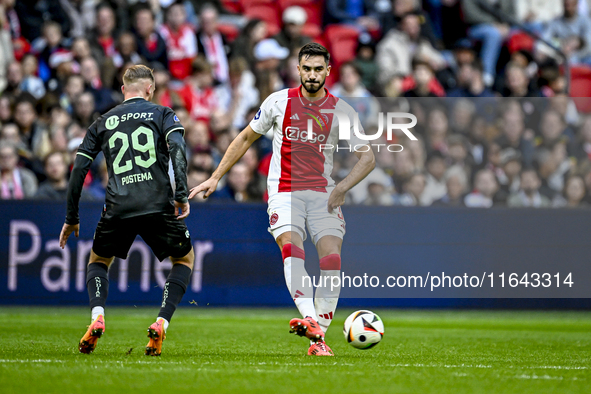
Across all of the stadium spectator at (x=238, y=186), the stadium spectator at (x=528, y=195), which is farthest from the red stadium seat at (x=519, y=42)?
the stadium spectator at (x=238, y=186)

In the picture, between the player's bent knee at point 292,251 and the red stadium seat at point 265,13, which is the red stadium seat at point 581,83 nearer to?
the red stadium seat at point 265,13

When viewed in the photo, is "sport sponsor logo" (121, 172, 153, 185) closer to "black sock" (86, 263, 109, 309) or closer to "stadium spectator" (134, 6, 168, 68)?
"black sock" (86, 263, 109, 309)

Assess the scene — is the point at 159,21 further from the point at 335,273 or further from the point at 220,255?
the point at 335,273

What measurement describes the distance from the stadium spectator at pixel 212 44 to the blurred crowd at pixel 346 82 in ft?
0.08

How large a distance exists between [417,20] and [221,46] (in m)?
3.37

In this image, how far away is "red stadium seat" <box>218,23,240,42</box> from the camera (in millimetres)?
13695

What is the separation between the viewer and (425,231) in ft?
35.8

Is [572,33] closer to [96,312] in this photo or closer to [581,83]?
Answer: [581,83]

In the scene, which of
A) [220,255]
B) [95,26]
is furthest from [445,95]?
[95,26]

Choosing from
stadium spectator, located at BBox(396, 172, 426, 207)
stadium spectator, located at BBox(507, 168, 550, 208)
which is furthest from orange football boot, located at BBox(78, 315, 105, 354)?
stadium spectator, located at BBox(507, 168, 550, 208)

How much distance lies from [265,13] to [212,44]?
1.40 meters

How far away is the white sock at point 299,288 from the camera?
19.5ft

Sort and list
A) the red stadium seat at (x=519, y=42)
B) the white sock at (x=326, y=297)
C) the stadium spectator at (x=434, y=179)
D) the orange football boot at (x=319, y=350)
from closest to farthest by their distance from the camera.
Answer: the orange football boot at (x=319, y=350), the white sock at (x=326, y=297), the stadium spectator at (x=434, y=179), the red stadium seat at (x=519, y=42)

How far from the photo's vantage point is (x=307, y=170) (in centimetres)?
632
